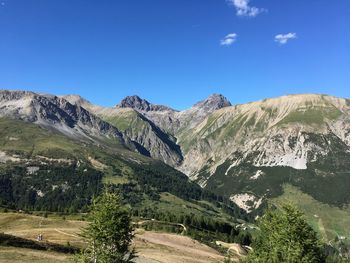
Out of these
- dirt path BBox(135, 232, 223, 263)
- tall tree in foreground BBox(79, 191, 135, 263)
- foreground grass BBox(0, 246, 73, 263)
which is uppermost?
tall tree in foreground BBox(79, 191, 135, 263)

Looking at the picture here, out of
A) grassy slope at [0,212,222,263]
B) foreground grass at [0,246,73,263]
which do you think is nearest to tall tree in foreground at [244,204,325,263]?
grassy slope at [0,212,222,263]

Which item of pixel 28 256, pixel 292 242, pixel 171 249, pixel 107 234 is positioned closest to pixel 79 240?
pixel 171 249

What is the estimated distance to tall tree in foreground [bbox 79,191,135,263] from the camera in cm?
5641

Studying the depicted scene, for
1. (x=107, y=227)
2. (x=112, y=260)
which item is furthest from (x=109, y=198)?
(x=112, y=260)

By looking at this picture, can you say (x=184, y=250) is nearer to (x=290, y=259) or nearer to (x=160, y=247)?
(x=160, y=247)

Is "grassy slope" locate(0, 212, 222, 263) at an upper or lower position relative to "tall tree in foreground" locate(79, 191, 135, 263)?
lower

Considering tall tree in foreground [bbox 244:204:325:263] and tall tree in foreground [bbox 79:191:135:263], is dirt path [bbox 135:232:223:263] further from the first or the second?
tall tree in foreground [bbox 79:191:135:263]

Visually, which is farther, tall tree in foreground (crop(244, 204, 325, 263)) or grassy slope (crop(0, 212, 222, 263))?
grassy slope (crop(0, 212, 222, 263))

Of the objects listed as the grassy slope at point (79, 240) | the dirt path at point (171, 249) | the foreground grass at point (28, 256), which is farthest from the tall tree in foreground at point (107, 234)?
the dirt path at point (171, 249)

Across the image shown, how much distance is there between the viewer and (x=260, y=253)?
77438mm

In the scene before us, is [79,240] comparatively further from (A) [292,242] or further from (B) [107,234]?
(A) [292,242]

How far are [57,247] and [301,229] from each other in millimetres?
44338

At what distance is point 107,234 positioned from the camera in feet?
185

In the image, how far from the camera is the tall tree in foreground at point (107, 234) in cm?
5641
